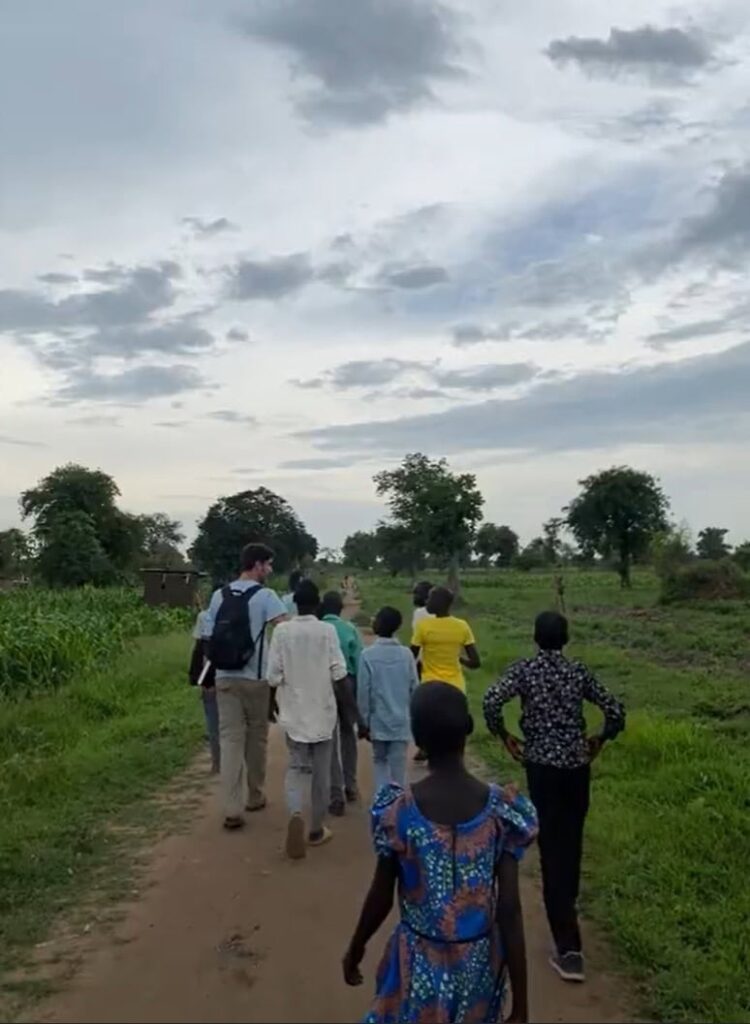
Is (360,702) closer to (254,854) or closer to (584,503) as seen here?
(254,854)

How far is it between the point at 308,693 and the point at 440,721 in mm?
3948

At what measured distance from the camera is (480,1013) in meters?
3.24

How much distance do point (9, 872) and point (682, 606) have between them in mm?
35374

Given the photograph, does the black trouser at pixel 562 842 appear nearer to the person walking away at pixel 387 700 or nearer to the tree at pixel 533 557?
the person walking away at pixel 387 700

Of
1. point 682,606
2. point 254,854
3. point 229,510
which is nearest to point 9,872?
point 254,854

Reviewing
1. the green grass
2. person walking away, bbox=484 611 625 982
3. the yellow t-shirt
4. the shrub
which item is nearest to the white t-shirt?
the yellow t-shirt

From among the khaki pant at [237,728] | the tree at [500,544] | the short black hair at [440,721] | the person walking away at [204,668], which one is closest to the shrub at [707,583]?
the person walking away at [204,668]

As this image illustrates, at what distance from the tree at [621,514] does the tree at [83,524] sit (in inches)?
1047

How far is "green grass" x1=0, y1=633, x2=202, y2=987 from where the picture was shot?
21.5 feet

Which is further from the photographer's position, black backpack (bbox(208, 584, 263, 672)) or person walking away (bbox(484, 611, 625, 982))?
black backpack (bbox(208, 584, 263, 672))

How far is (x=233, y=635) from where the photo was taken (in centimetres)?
777

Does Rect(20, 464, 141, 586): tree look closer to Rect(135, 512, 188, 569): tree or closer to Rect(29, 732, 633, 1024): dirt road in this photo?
Rect(135, 512, 188, 569): tree

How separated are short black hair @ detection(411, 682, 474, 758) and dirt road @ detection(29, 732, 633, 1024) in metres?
1.97

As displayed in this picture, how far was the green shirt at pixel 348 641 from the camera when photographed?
27.5 feet
